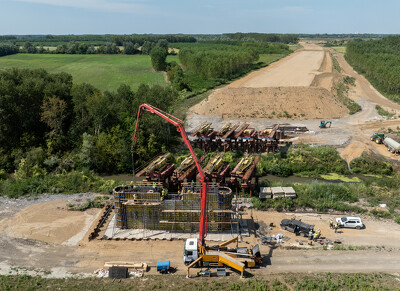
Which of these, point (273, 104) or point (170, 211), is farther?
point (273, 104)

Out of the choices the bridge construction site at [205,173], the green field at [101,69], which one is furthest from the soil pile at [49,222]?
the green field at [101,69]

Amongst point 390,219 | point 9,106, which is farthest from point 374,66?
point 9,106

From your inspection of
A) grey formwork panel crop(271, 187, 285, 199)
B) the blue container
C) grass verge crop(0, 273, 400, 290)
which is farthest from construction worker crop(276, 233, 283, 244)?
the blue container

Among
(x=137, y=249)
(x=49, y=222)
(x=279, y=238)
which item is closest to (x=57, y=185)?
(x=49, y=222)

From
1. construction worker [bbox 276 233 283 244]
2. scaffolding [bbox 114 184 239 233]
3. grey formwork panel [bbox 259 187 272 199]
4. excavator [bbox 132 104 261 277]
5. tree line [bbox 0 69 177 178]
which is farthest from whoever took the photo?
tree line [bbox 0 69 177 178]

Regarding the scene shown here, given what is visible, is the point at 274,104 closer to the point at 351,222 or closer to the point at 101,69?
the point at 351,222

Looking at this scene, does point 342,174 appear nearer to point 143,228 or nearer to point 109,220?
point 143,228

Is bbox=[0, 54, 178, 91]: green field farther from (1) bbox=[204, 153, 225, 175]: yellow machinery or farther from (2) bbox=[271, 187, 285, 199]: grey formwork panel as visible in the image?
(2) bbox=[271, 187, 285, 199]: grey formwork panel
